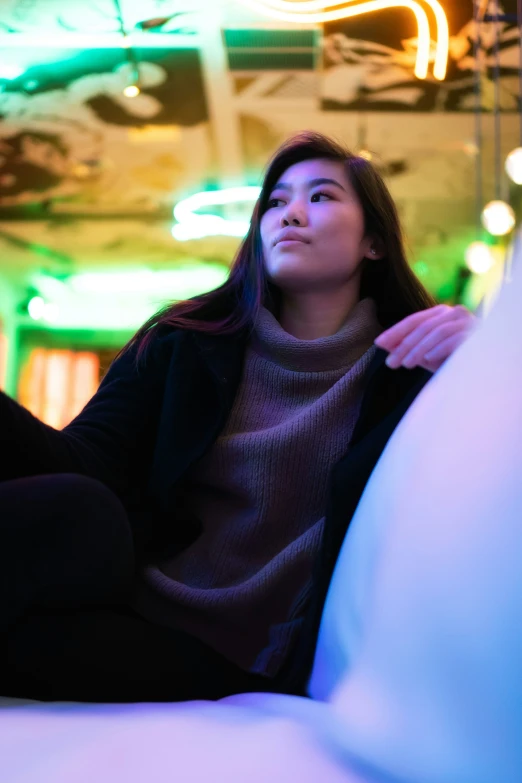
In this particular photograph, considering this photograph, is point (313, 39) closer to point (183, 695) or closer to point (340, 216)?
point (340, 216)

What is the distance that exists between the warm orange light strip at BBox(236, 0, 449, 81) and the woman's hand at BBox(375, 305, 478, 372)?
2525 millimetres

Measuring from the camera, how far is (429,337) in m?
0.74

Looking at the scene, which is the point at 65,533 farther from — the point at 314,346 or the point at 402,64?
the point at 402,64

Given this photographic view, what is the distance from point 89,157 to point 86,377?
251 centimetres

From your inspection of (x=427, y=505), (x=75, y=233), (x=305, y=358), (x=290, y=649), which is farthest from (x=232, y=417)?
(x=75, y=233)

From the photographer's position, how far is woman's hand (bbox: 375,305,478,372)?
0.74 meters

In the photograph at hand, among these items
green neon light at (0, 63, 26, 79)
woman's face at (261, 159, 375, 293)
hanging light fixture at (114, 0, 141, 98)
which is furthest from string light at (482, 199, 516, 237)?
woman's face at (261, 159, 375, 293)

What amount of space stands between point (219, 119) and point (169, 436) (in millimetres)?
3327

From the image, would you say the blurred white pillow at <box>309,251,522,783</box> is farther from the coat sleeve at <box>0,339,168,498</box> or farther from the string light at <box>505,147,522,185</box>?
the string light at <box>505,147,522,185</box>

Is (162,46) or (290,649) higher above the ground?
(162,46)

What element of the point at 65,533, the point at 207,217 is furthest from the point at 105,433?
the point at 207,217

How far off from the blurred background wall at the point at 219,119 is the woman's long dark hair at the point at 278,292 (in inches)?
57.9

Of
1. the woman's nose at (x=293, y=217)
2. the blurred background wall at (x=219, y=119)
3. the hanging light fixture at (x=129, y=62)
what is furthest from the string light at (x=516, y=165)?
the woman's nose at (x=293, y=217)

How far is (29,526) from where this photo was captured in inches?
25.4
